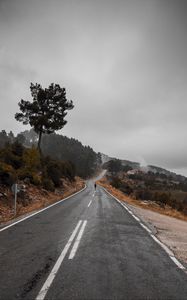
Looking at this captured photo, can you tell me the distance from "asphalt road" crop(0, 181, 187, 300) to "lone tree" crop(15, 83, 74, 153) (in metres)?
28.7

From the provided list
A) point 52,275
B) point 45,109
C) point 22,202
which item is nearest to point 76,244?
point 52,275

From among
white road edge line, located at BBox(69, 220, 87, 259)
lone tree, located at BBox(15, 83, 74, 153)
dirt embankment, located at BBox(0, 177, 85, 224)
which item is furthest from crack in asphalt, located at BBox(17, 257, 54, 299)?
lone tree, located at BBox(15, 83, 74, 153)

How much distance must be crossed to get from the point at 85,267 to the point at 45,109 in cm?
3364

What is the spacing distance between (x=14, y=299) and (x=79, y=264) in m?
2.07

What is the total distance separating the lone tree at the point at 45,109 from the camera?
120 feet

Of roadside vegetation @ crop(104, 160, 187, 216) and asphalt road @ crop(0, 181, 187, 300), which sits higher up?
roadside vegetation @ crop(104, 160, 187, 216)

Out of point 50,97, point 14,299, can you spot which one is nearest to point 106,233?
point 14,299

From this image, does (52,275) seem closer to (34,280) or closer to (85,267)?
(34,280)

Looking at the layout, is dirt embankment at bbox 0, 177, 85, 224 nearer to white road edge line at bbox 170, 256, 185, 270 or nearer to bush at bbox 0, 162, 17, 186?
bush at bbox 0, 162, 17, 186

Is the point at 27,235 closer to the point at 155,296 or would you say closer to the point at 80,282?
the point at 80,282

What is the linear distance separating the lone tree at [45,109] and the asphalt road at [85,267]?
28700 millimetres

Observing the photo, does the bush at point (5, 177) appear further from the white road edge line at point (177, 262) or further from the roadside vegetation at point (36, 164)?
the white road edge line at point (177, 262)

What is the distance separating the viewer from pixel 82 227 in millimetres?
10672

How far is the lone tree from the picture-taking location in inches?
1443
